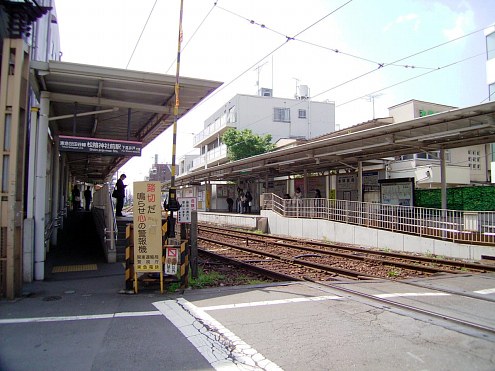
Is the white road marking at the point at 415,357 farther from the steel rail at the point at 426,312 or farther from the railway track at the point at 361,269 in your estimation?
the steel rail at the point at 426,312

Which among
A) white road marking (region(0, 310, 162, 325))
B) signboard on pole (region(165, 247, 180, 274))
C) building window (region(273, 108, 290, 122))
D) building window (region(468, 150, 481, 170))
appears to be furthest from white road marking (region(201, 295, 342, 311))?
building window (region(273, 108, 290, 122))

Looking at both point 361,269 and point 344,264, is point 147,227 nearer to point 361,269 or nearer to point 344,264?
point 361,269

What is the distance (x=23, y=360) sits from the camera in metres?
4.07

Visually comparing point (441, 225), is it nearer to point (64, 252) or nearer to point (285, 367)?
point (285, 367)

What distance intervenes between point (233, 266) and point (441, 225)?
7397 mm

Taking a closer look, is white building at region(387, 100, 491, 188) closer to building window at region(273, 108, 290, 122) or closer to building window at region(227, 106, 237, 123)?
building window at region(273, 108, 290, 122)

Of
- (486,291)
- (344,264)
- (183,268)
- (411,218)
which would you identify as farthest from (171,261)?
(411,218)

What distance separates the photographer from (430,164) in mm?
26000

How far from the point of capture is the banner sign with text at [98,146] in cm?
896

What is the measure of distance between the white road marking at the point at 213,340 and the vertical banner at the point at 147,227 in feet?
3.53

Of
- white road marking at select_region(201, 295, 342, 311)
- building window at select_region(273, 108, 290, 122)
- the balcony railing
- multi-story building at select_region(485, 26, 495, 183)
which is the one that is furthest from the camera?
Answer: building window at select_region(273, 108, 290, 122)

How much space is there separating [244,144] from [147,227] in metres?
31.1

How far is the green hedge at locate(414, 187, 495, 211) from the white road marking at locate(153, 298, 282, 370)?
1366cm

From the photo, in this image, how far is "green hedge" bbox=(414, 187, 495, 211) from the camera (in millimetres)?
16531
